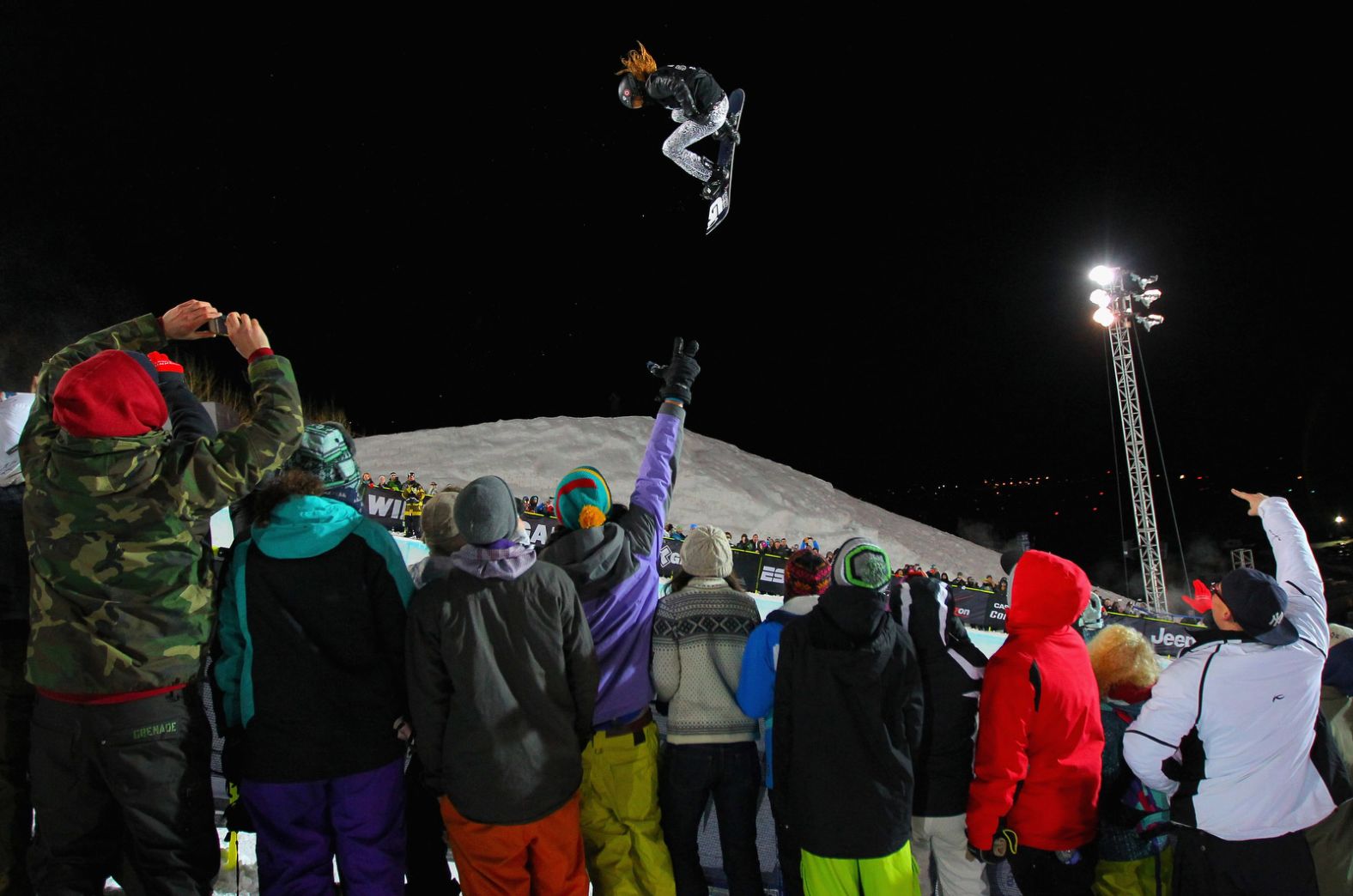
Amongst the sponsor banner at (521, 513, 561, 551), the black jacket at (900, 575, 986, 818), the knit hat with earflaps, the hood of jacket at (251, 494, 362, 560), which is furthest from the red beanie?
the sponsor banner at (521, 513, 561, 551)

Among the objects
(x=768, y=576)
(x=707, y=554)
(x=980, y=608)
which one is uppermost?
(x=707, y=554)

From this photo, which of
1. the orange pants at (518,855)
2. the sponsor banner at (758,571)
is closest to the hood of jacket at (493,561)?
the orange pants at (518,855)

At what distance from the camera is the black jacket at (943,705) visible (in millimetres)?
2900

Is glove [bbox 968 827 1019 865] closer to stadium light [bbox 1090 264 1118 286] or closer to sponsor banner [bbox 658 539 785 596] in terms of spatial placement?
sponsor banner [bbox 658 539 785 596]

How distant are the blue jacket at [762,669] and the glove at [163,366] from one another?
2.36m

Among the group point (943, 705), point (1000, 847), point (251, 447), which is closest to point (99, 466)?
point (251, 447)

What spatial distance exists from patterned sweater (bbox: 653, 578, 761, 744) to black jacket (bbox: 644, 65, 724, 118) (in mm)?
4557

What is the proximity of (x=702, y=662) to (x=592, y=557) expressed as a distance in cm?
60

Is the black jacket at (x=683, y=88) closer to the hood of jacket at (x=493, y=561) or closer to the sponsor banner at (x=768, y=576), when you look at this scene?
the hood of jacket at (x=493, y=561)

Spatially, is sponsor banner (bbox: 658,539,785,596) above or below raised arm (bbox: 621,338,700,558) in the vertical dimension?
below

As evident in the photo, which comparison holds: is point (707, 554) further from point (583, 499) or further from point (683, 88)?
point (683, 88)

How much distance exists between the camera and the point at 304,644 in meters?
2.48

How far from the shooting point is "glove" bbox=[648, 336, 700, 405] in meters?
3.61

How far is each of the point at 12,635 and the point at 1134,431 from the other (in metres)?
17.9
